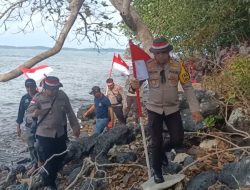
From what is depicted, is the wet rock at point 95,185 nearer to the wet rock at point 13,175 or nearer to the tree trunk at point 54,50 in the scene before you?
the tree trunk at point 54,50

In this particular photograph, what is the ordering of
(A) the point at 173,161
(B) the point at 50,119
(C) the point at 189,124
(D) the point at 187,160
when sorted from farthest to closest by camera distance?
(C) the point at 189,124 < (B) the point at 50,119 < (A) the point at 173,161 < (D) the point at 187,160

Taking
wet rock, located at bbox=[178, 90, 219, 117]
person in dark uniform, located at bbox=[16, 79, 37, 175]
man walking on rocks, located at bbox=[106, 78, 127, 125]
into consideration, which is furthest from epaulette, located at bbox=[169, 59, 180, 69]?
man walking on rocks, located at bbox=[106, 78, 127, 125]

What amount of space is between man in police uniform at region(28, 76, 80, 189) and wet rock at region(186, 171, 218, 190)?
2.73 meters

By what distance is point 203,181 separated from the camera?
625 centimetres

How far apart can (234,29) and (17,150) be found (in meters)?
7.90

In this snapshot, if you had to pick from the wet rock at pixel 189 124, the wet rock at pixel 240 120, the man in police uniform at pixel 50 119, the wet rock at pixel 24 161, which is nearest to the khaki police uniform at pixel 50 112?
the man in police uniform at pixel 50 119

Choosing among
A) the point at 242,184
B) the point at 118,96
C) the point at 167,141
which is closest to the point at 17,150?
the point at 118,96

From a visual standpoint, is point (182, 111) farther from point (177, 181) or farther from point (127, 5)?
point (177, 181)

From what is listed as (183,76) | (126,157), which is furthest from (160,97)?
(126,157)

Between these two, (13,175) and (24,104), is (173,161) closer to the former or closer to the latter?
(24,104)

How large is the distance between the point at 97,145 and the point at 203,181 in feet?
11.5

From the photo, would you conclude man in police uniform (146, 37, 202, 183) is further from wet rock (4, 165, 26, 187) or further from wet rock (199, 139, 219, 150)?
wet rock (4, 165, 26, 187)

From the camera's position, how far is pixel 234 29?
1456 centimetres

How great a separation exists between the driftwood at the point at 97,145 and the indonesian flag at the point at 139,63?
2.89 metres
